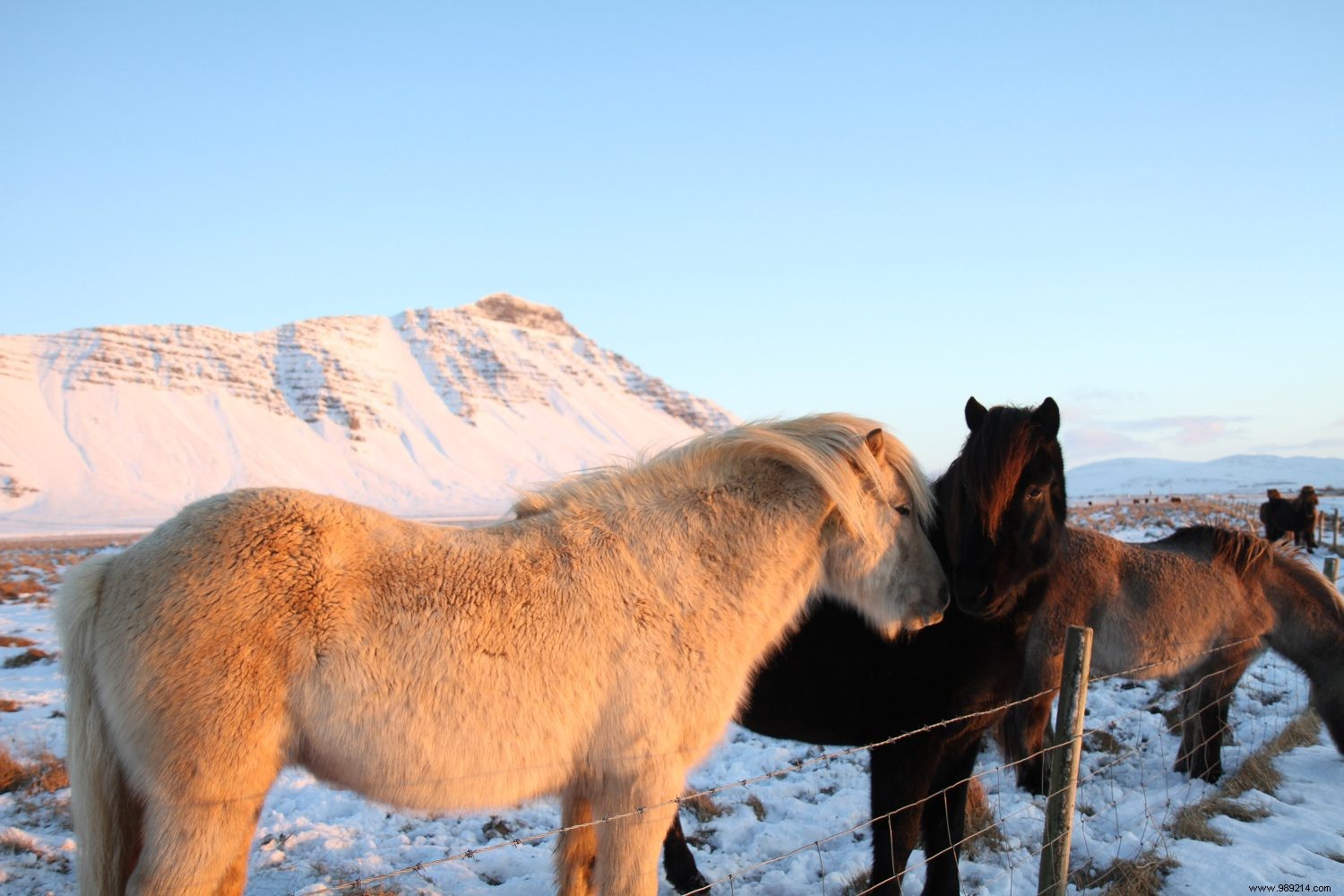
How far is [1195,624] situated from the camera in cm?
562

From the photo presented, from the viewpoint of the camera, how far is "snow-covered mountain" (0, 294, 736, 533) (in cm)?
7169

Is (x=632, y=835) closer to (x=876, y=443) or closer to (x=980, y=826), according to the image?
(x=876, y=443)

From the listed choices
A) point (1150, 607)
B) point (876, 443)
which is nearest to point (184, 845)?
point (876, 443)

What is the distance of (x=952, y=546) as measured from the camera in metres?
3.76

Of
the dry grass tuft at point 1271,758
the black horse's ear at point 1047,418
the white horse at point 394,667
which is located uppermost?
the black horse's ear at point 1047,418

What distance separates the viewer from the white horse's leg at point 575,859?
3100 millimetres

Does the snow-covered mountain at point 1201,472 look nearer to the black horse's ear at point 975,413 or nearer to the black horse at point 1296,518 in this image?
the black horse at point 1296,518

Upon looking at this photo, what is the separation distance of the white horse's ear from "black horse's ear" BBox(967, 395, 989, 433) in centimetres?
104

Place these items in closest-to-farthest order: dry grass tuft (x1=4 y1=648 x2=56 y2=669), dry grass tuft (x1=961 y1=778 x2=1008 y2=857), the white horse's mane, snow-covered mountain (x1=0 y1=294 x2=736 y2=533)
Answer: the white horse's mane → dry grass tuft (x1=961 y1=778 x2=1008 y2=857) → dry grass tuft (x1=4 y1=648 x2=56 y2=669) → snow-covered mountain (x1=0 y1=294 x2=736 y2=533)

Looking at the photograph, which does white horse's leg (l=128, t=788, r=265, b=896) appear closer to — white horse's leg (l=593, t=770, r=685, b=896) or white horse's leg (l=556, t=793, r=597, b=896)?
white horse's leg (l=593, t=770, r=685, b=896)

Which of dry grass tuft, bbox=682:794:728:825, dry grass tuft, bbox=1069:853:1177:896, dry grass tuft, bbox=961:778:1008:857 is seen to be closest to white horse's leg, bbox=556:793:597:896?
dry grass tuft, bbox=682:794:728:825

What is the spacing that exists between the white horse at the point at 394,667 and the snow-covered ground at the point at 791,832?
63 cm

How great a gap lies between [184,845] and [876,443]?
277cm

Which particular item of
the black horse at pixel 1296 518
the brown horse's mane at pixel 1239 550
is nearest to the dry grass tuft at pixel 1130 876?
the brown horse's mane at pixel 1239 550
